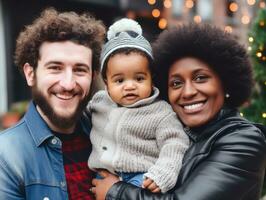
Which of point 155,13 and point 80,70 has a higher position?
point 80,70

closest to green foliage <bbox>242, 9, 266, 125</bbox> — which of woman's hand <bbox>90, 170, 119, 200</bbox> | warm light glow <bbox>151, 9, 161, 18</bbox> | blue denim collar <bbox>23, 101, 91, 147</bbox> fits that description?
woman's hand <bbox>90, 170, 119, 200</bbox>

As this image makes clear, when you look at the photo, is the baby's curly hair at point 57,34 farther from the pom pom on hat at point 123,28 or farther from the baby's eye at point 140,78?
the baby's eye at point 140,78

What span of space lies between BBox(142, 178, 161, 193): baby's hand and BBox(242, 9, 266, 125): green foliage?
2.31 metres

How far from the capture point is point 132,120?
10.4 ft

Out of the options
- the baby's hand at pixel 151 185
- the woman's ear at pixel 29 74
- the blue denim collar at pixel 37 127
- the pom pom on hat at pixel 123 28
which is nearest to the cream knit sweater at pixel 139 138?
the baby's hand at pixel 151 185

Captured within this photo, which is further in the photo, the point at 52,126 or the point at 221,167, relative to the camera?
the point at 52,126

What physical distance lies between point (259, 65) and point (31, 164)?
106 inches

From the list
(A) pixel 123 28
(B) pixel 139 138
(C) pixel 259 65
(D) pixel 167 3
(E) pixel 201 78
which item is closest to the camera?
(E) pixel 201 78

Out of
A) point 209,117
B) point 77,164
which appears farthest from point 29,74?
point 209,117

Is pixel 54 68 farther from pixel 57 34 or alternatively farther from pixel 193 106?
pixel 193 106

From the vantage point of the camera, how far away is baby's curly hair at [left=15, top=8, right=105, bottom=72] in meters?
3.34

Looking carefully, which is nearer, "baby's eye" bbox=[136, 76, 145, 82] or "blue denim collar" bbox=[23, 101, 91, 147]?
"blue denim collar" bbox=[23, 101, 91, 147]

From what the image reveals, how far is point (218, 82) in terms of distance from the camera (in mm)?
3039

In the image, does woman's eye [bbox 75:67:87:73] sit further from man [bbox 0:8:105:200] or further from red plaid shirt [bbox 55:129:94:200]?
red plaid shirt [bbox 55:129:94:200]
